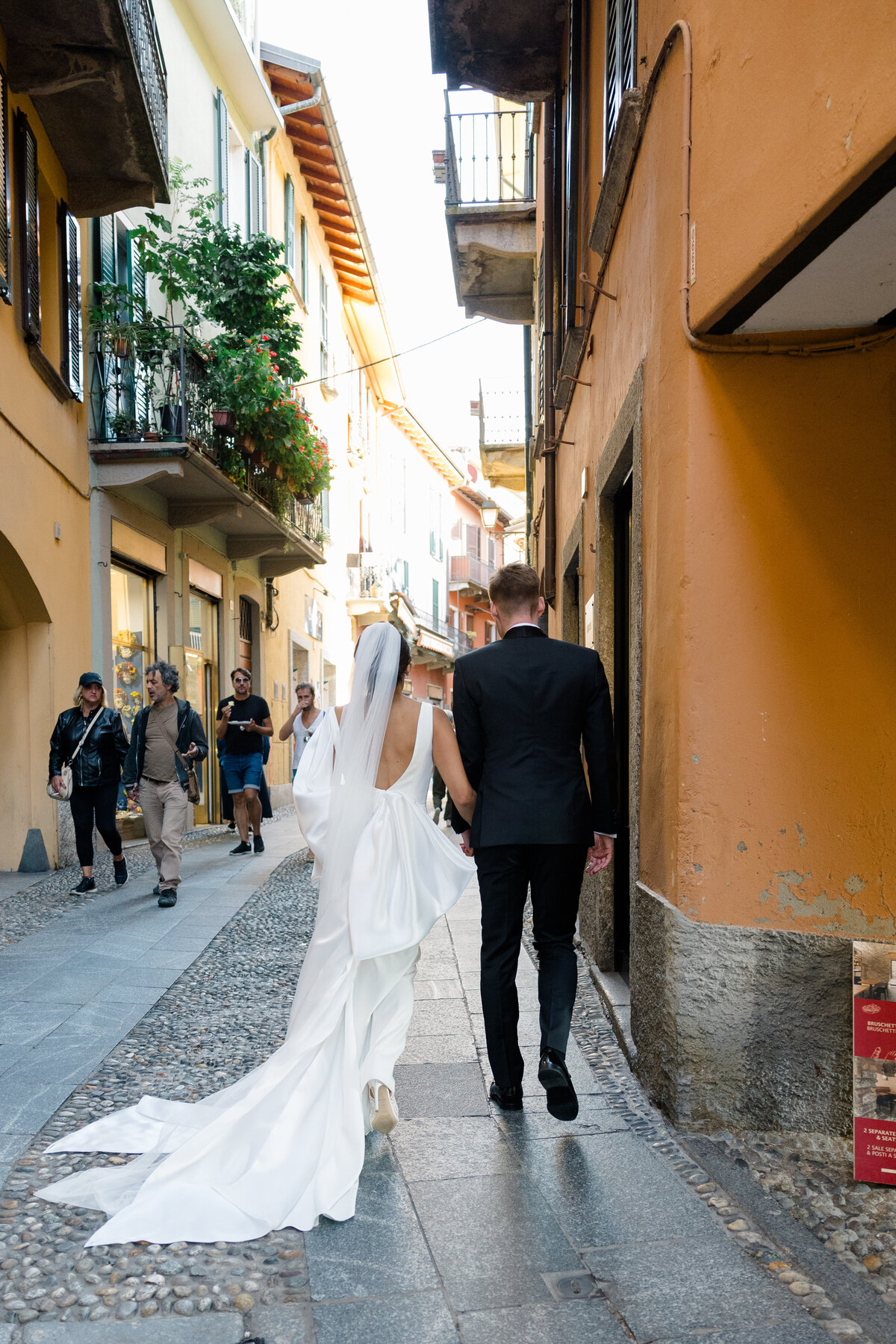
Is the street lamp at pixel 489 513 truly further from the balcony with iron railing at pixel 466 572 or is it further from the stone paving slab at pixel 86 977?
the stone paving slab at pixel 86 977

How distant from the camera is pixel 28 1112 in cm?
404

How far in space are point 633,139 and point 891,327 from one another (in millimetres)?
1814

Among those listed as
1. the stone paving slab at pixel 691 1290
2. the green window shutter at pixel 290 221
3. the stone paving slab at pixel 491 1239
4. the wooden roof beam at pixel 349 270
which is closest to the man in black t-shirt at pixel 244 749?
the stone paving slab at pixel 491 1239

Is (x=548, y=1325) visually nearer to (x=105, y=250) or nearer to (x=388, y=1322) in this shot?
(x=388, y=1322)

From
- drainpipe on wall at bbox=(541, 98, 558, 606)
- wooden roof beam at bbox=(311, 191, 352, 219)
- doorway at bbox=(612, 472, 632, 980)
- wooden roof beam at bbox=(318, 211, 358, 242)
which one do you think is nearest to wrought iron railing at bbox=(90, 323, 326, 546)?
drainpipe on wall at bbox=(541, 98, 558, 606)

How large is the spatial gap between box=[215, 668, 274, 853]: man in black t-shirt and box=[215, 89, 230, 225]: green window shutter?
8.12 meters

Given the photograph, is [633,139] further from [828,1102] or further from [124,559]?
[124,559]

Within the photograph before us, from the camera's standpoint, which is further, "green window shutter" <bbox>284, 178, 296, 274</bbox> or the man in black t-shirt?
"green window shutter" <bbox>284, 178, 296, 274</bbox>

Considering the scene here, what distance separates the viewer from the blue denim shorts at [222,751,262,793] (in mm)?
11484

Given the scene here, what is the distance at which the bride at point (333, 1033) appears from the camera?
321 centimetres

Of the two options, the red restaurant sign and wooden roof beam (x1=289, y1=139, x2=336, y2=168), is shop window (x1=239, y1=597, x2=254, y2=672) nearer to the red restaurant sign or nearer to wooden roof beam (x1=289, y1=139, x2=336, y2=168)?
wooden roof beam (x1=289, y1=139, x2=336, y2=168)

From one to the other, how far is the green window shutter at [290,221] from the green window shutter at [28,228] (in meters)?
10.1

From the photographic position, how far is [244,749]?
11523 millimetres

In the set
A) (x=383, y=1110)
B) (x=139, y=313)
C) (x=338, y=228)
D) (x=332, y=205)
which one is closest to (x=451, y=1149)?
(x=383, y=1110)
